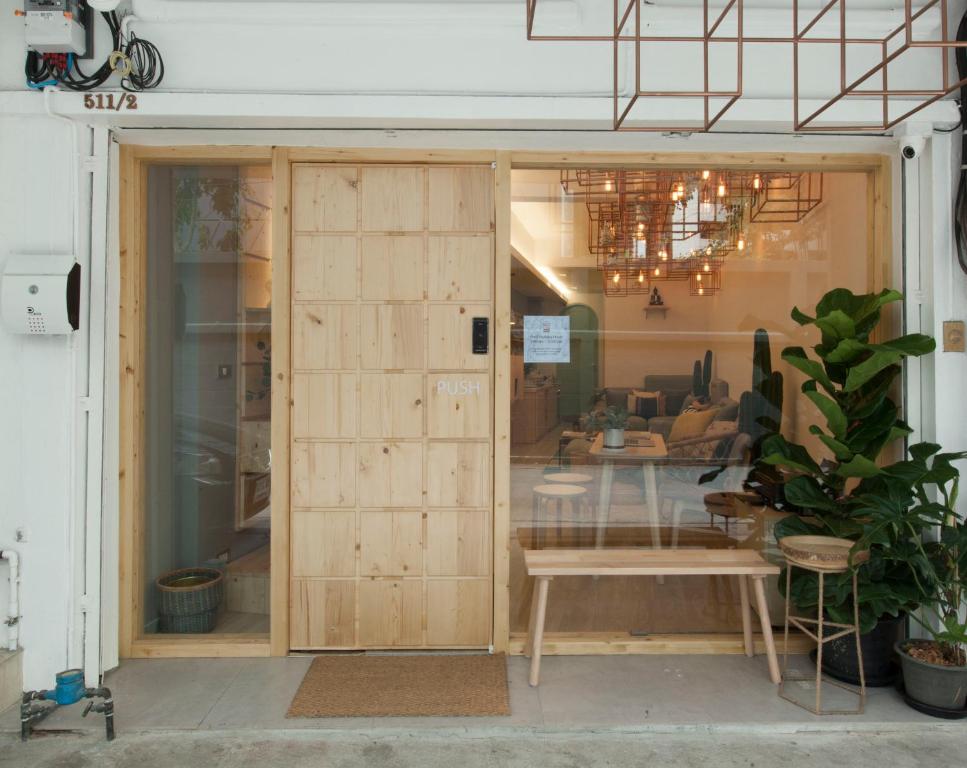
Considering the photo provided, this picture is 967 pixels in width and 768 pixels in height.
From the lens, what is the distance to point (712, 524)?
12.6ft

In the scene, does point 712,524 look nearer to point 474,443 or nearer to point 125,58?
point 474,443

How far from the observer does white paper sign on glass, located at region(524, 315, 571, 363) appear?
3.66 metres

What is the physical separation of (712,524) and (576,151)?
6.42 ft

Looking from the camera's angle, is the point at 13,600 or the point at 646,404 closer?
the point at 13,600

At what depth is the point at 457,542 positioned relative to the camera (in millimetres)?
3619

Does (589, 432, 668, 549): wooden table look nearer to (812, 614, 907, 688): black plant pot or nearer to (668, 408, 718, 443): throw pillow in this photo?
(668, 408, 718, 443): throw pillow

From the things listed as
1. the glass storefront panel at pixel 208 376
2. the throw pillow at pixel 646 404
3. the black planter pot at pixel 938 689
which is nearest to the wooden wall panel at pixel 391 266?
the glass storefront panel at pixel 208 376

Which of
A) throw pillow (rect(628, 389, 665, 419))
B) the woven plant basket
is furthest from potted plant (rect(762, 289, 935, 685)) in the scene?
the woven plant basket

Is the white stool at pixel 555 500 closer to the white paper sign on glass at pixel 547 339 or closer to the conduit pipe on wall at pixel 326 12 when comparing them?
the white paper sign on glass at pixel 547 339

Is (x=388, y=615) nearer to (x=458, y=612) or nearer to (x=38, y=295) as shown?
(x=458, y=612)

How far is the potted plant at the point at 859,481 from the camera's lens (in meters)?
3.06

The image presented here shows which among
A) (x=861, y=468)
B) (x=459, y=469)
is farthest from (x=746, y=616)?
(x=459, y=469)

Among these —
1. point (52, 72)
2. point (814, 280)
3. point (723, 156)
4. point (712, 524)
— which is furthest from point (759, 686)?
point (52, 72)

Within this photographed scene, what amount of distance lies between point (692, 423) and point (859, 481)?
0.79 meters
